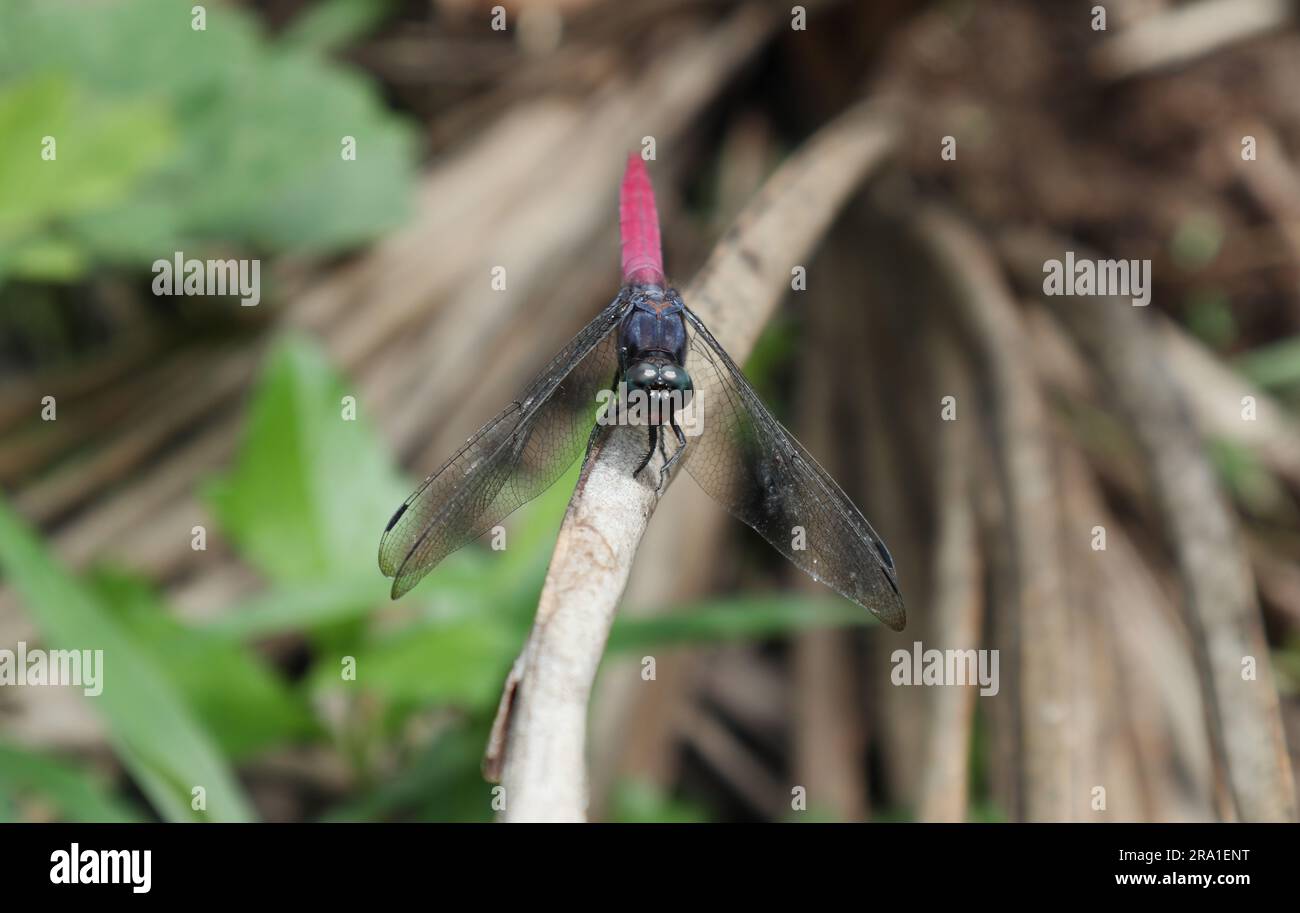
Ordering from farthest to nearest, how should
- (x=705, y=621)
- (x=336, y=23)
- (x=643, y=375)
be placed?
(x=336, y=23) < (x=705, y=621) < (x=643, y=375)

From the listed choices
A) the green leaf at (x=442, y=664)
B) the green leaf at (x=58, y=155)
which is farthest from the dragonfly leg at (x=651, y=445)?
the green leaf at (x=58, y=155)

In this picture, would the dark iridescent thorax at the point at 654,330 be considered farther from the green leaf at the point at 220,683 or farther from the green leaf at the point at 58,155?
the green leaf at the point at 58,155

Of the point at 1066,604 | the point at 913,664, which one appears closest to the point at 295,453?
the point at 913,664

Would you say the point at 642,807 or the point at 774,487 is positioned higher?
the point at 774,487

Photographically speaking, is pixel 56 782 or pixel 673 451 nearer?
pixel 673 451

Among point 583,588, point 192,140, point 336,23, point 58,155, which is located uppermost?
point 336,23

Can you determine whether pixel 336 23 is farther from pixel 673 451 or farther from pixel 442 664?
pixel 673 451

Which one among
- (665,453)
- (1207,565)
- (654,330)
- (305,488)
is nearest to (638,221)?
(654,330)

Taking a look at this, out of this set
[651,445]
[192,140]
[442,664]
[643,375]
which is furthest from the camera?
[192,140]
